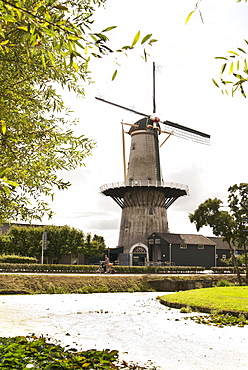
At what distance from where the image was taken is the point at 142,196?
4850 cm

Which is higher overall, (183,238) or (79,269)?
(183,238)

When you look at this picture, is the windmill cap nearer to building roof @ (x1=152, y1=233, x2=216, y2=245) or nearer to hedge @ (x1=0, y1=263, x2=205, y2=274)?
building roof @ (x1=152, y1=233, x2=216, y2=245)

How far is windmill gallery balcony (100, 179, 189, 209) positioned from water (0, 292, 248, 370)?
3328cm

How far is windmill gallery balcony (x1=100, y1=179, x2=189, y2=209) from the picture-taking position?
47.6m

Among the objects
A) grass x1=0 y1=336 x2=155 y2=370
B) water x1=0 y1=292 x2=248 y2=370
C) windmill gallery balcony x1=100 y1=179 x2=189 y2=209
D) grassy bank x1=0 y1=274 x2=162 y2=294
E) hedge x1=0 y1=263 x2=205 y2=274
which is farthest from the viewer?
windmill gallery balcony x1=100 y1=179 x2=189 y2=209

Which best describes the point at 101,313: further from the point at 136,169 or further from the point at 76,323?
the point at 136,169

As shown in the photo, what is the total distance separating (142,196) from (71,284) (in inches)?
957

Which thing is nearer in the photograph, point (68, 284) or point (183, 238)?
point (68, 284)

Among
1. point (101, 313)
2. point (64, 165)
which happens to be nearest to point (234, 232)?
point (101, 313)

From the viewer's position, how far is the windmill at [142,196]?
48344mm

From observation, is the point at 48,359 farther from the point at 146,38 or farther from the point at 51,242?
the point at 51,242

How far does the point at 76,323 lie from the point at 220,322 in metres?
4.40

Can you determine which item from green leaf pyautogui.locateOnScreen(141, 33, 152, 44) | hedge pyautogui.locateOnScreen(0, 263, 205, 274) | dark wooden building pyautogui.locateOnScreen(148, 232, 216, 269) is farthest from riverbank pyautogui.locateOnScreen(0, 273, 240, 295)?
green leaf pyautogui.locateOnScreen(141, 33, 152, 44)

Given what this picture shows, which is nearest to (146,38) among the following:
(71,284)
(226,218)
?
(71,284)
